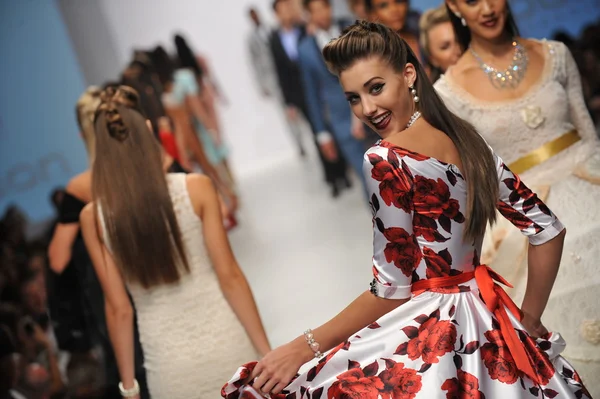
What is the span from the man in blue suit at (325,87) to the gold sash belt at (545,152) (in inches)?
105

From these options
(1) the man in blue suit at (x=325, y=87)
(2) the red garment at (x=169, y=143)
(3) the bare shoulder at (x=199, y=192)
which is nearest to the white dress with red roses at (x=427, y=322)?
(3) the bare shoulder at (x=199, y=192)

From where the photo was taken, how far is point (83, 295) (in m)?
3.72

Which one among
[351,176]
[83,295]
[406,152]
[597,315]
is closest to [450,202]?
[406,152]

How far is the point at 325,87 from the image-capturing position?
5945 mm

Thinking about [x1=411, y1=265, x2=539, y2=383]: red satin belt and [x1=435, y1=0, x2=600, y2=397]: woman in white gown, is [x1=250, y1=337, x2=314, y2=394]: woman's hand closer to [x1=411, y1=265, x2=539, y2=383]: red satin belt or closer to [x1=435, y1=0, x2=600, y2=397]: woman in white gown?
[x1=411, y1=265, x2=539, y2=383]: red satin belt

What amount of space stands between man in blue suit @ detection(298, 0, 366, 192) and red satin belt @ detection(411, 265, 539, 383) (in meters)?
3.59

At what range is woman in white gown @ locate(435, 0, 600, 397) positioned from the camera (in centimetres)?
282

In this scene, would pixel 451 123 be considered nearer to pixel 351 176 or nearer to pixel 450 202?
pixel 450 202

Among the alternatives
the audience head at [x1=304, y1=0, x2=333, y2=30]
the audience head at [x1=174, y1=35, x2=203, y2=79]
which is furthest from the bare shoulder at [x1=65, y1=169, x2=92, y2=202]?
the audience head at [x1=174, y1=35, x2=203, y2=79]

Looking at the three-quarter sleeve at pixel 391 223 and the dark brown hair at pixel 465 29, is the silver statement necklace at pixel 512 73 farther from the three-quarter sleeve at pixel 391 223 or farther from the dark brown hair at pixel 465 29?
the three-quarter sleeve at pixel 391 223

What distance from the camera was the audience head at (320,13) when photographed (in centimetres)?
600

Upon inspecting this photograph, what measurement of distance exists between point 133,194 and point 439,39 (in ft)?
5.55

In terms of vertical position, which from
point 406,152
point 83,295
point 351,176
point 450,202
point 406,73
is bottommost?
point 351,176

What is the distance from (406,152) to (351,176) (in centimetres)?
624
